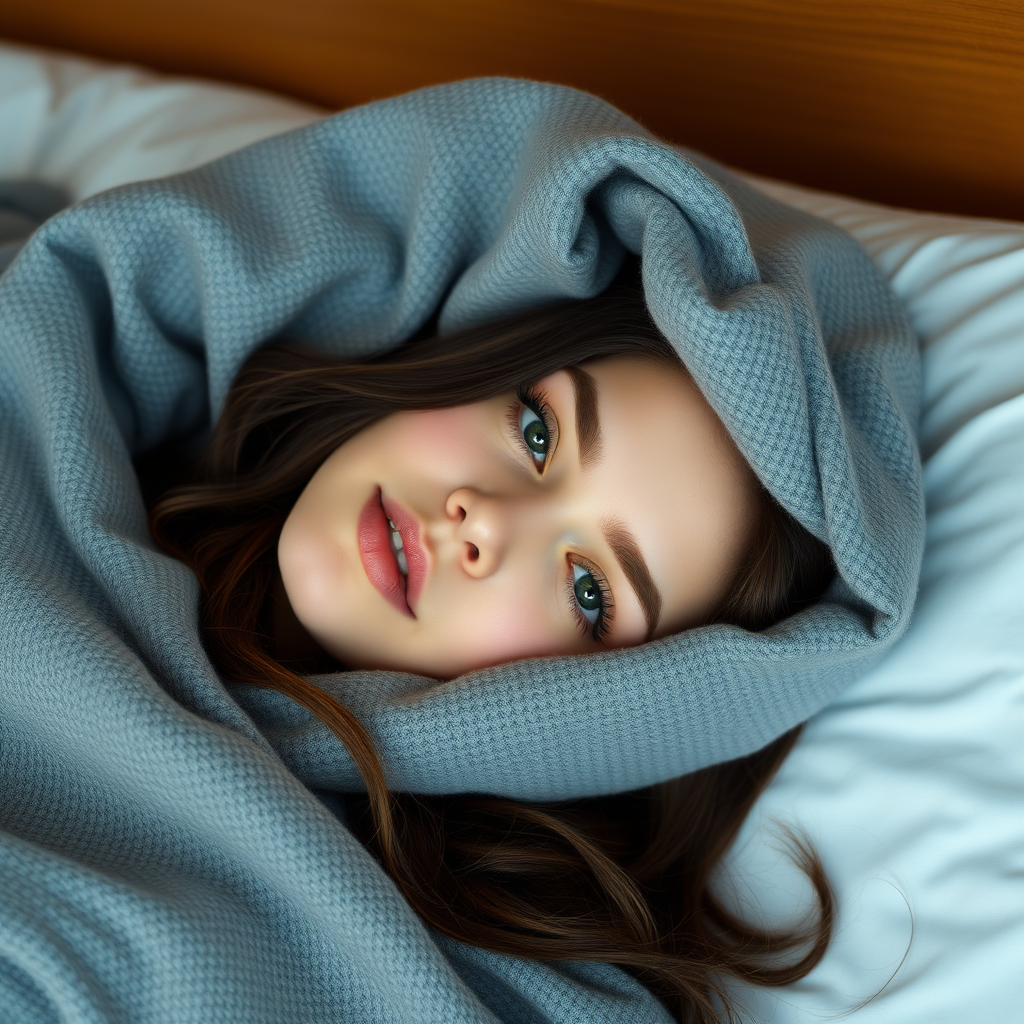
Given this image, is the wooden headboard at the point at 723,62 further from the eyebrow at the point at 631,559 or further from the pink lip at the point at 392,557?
the pink lip at the point at 392,557

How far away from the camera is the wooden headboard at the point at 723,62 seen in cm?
113

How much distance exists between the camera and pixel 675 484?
891 millimetres

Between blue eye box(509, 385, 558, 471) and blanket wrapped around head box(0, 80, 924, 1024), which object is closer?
blanket wrapped around head box(0, 80, 924, 1024)

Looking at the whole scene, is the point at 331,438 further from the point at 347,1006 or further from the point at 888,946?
the point at 888,946

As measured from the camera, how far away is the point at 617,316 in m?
1.02

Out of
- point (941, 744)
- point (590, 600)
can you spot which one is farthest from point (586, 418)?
point (941, 744)

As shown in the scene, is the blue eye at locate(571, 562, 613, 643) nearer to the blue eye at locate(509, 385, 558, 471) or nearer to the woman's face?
the woman's face

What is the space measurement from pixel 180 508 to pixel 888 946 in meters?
0.87

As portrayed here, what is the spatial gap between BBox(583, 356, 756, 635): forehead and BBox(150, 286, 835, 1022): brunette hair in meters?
0.04

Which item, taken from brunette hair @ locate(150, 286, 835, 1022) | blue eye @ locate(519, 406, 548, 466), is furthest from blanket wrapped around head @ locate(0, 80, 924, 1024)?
blue eye @ locate(519, 406, 548, 466)

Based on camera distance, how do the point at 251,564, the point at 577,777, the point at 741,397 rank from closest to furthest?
1. the point at 741,397
2. the point at 577,777
3. the point at 251,564

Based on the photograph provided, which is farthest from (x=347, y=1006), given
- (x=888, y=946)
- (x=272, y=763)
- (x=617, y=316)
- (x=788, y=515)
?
(x=617, y=316)

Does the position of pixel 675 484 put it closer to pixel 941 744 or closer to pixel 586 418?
pixel 586 418

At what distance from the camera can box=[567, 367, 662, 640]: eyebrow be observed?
0.88 meters
